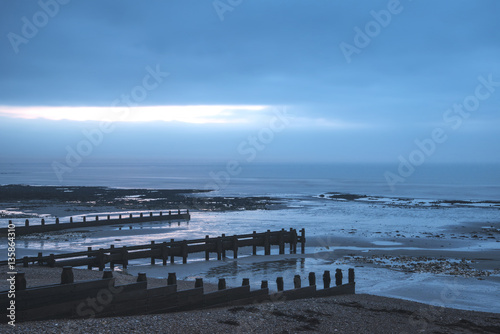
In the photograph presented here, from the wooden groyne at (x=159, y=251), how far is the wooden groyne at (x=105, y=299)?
9.80m

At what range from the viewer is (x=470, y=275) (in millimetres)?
23078

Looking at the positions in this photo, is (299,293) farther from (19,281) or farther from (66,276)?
(19,281)

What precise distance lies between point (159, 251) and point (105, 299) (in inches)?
519

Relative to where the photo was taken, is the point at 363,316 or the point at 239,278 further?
the point at 239,278

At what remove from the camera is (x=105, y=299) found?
1158 cm

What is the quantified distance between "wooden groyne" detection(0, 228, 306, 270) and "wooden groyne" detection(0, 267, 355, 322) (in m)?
9.80

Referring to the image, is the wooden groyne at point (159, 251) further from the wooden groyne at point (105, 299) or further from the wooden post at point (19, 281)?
the wooden post at point (19, 281)

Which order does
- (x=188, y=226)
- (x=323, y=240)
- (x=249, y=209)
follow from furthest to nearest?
(x=249, y=209)
(x=188, y=226)
(x=323, y=240)

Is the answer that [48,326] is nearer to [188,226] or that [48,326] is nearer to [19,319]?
[19,319]

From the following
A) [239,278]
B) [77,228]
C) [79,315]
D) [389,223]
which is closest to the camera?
[79,315]

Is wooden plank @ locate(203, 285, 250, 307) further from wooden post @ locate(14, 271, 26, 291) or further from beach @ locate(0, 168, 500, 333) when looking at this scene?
wooden post @ locate(14, 271, 26, 291)

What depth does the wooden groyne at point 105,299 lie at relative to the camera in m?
10.3

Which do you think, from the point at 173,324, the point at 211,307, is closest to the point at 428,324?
the point at 211,307

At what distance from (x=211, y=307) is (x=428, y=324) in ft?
20.4
